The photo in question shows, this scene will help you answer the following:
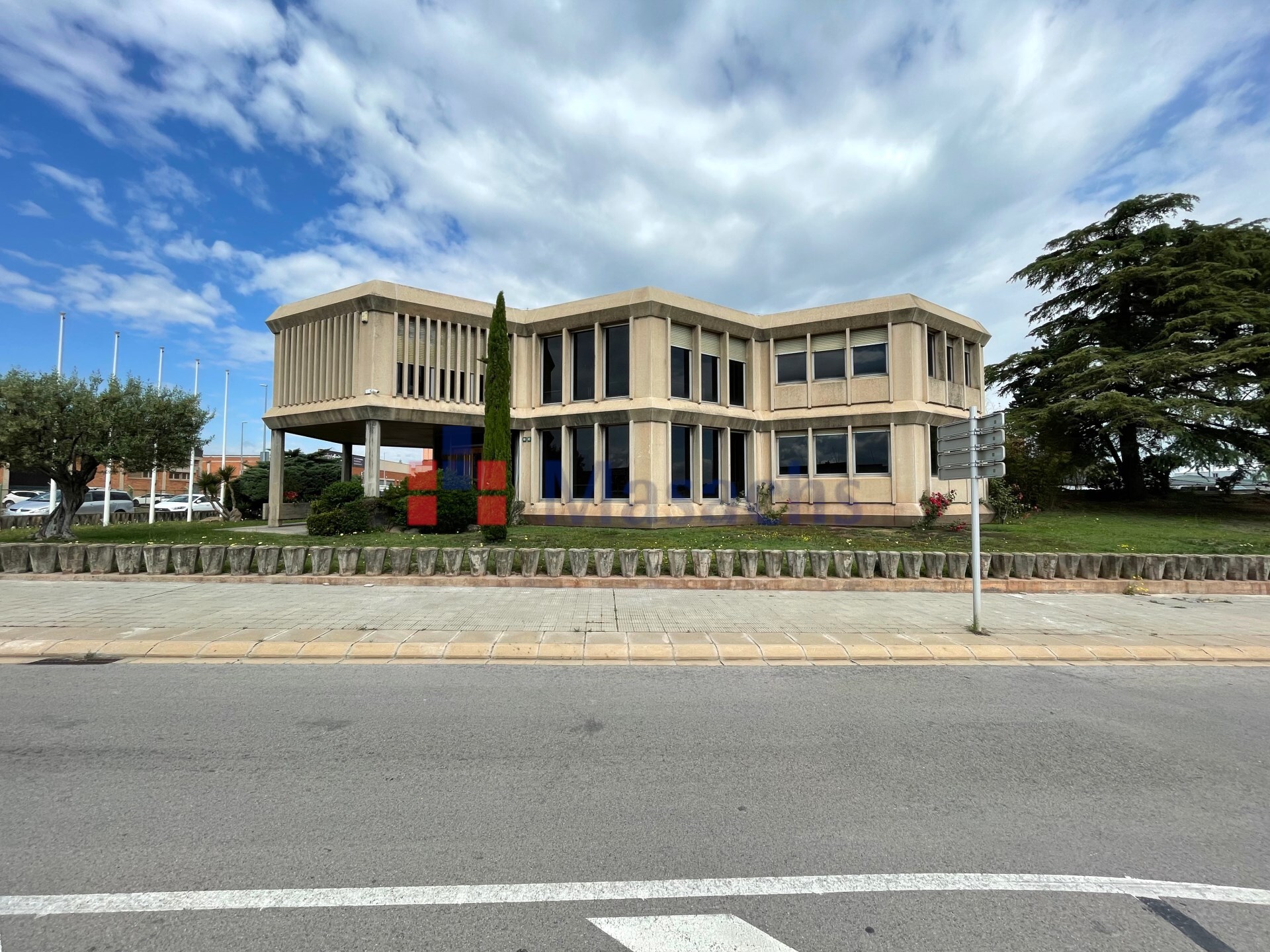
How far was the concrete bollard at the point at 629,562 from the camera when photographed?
1142 centimetres

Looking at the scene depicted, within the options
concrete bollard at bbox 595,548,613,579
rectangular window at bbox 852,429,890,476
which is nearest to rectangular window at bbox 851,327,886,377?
rectangular window at bbox 852,429,890,476

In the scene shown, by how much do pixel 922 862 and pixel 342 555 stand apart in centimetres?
1105

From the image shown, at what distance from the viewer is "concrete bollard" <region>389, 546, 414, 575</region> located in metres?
11.6

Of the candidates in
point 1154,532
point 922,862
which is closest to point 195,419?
point 922,862

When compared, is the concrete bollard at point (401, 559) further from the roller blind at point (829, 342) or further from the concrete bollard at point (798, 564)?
the roller blind at point (829, 342)

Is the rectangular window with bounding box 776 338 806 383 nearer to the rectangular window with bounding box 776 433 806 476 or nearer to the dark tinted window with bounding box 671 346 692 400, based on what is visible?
the rectangular window with bounding box 776 433 806 476

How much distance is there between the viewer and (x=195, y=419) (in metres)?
16.9

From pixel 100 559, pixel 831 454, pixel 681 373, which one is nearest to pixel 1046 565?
pixel 831 454

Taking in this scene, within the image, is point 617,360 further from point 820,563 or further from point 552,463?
point 820,563

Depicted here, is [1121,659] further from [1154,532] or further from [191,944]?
[1154,532]

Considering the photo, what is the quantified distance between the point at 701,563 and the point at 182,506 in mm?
39839

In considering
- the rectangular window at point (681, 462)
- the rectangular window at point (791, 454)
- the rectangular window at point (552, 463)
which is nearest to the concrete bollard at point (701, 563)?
the rectangular window at point (681, 462)

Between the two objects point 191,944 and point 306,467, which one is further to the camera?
point 306,467

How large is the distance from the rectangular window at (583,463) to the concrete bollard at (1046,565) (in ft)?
43.0
